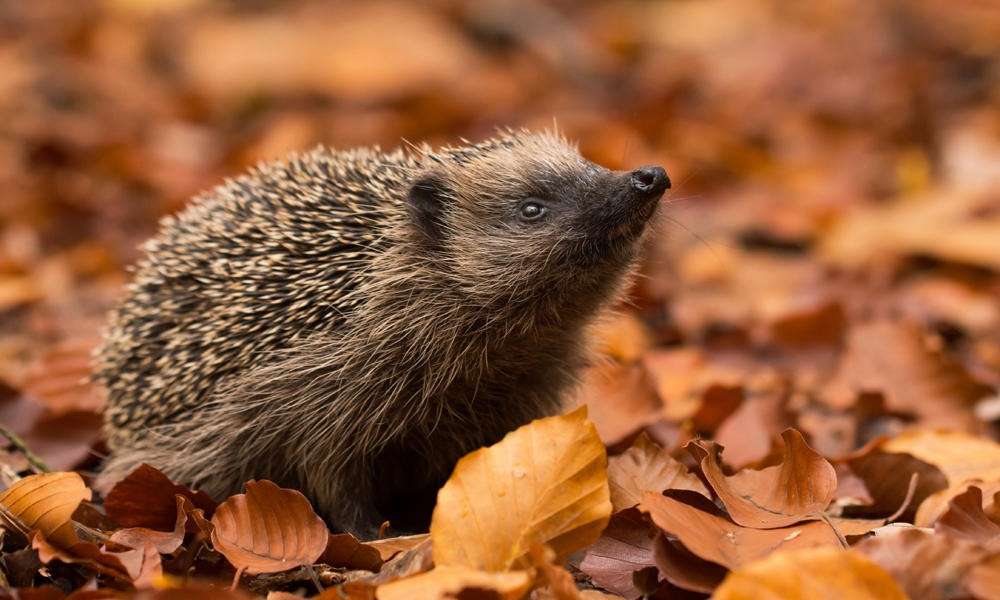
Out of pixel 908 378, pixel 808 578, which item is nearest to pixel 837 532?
pixel 808 578

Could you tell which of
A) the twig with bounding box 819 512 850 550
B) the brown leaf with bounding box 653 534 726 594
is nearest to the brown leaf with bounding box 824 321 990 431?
the twig with bounding box 819 512 850 550

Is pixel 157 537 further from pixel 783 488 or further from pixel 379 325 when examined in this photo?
pixel 783 488

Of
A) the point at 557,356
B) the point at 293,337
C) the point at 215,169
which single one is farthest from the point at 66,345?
the point at 215,169

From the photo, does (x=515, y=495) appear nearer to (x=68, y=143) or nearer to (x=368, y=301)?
(x=368, y=301)

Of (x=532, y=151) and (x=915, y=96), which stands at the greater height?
(x=915, y=96)

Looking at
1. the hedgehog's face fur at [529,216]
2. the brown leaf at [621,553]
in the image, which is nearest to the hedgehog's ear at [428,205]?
the hedgehog's face fur at [529,216]

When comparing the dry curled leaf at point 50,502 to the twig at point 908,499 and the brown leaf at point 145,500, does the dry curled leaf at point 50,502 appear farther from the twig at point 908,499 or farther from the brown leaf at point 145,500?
the twig at point 908,499
